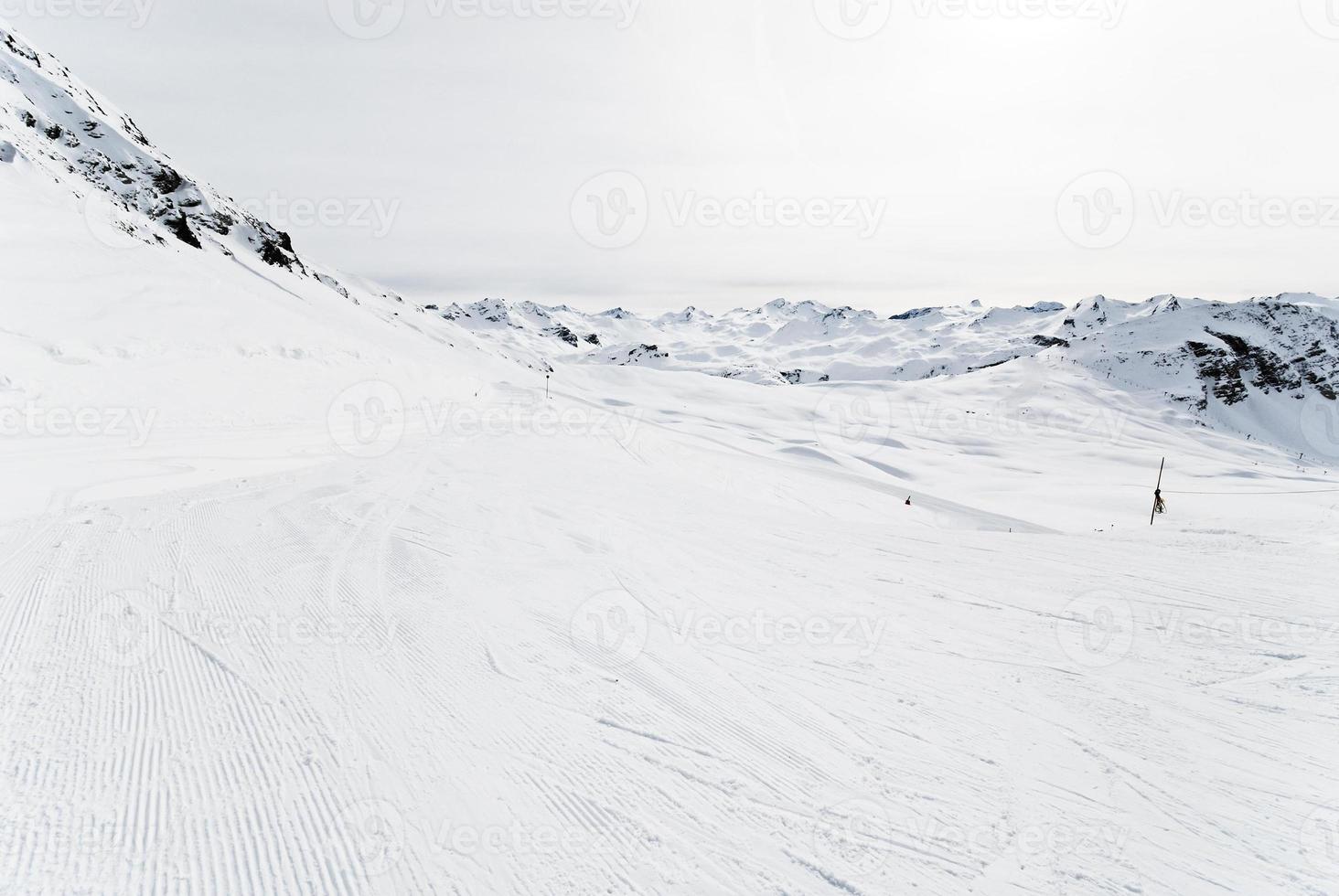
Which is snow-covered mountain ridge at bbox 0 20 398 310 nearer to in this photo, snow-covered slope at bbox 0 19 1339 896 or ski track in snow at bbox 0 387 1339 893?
snow-covered slope at bbox 0 19 1339 896

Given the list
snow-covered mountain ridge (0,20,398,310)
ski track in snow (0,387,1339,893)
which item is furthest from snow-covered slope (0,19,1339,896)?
snow-covered mountain ridge (0,20,398,310)

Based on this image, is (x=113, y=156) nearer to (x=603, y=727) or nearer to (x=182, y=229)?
(x=182, y=229)

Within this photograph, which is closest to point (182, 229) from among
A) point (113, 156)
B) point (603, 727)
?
point (113, 156)

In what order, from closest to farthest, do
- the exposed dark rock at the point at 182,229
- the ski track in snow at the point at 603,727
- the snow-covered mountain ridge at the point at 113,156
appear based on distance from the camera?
1. the ski track in snow at the point at 603,727
2. the snow-covered mountain ridge at the point at 113,156
3. the exposed dark rock at the point at 182,229

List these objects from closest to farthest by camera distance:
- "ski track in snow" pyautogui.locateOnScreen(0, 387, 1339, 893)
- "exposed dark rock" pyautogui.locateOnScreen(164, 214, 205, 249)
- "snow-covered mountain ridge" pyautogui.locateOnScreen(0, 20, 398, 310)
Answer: "ski track in snow" pyautogui.locateOnScreen(0, 387, 1339, 893)
"snow-covered mountain ridge" pyautogui.locateOnScreen(0, 20, 398, 310)
"exposed dark rock" pyautogui.locateOnScreen(164, 214, 205, 249)

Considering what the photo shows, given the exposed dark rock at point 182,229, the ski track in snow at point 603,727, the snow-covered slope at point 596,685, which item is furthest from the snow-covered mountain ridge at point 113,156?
the ski track in snow at point 603,727

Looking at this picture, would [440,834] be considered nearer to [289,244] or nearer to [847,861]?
[847,861]

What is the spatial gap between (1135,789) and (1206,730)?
1.18 m

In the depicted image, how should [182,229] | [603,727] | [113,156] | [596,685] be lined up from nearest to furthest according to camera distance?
[603,727], [596,685], [182,229], [113,156]

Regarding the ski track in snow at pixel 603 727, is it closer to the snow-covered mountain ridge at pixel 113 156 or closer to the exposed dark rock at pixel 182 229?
the snow-covered mountain ridge at pixel 113 156

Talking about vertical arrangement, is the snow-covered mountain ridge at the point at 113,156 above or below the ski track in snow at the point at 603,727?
above

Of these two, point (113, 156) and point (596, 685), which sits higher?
point (113, 156)

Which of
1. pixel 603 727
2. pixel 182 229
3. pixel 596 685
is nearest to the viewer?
pixel 603 727

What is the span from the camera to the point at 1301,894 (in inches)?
122
